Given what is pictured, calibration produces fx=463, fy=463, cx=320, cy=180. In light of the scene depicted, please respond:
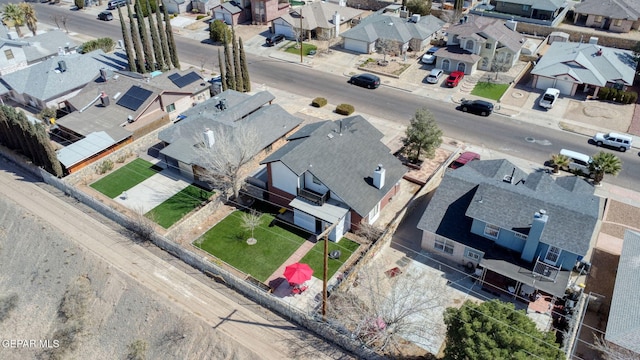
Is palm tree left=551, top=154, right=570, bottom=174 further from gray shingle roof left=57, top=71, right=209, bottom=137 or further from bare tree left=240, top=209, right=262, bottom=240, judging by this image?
gray shingle roof left=57, top=71, right=209, bottom=137

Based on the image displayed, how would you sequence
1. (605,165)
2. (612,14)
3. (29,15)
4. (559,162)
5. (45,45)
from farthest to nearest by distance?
(29,15), (612,14), (45,45), (559,162), (605,165)

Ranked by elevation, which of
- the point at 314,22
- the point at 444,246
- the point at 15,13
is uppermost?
the point at 15,13

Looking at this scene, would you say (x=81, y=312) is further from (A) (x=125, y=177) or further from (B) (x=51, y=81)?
(B) (x=51, y=81)

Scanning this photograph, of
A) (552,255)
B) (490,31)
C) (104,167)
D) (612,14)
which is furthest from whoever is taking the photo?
(612,14)

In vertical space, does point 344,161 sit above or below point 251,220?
above

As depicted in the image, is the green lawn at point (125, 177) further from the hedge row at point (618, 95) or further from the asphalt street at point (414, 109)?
the hedge row at point (618, 95)

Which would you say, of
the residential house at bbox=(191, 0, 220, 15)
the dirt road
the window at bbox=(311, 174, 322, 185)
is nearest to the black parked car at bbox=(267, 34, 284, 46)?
the residential house at bbox=(191, 0, 220, 15)

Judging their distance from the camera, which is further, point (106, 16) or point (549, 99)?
point (106, 16)

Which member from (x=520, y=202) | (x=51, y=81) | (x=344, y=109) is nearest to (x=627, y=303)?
(x=520, y=202)
